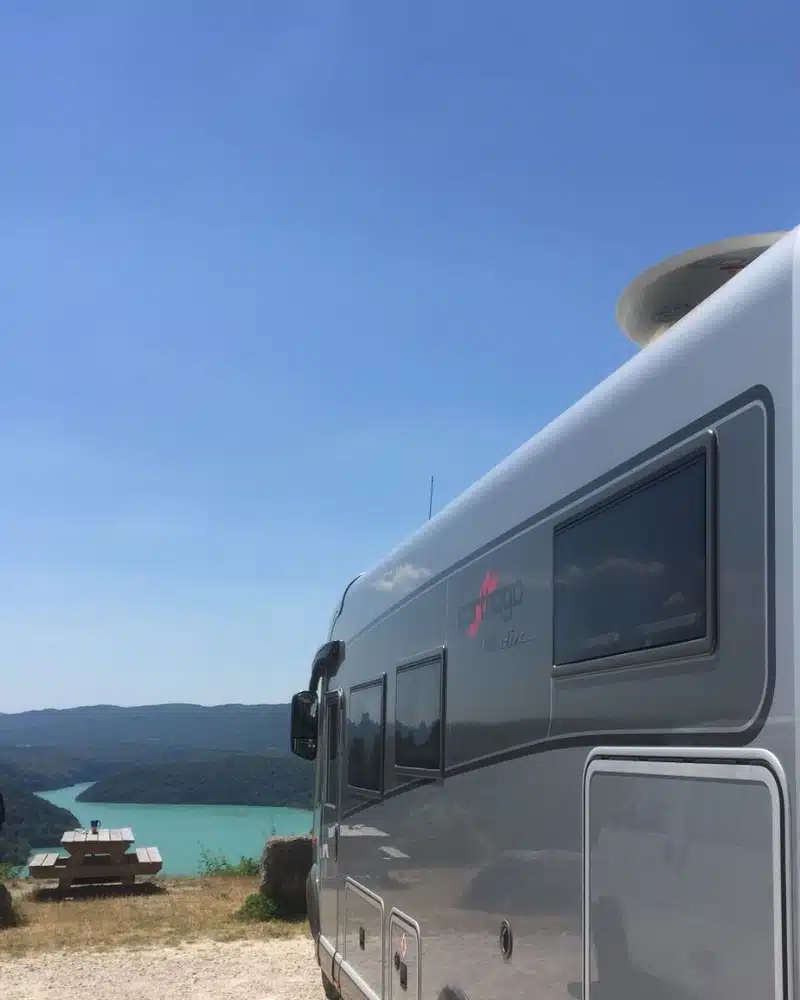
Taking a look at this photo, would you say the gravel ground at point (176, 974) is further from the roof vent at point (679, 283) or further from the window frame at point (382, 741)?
the roof vent at point (679, 283)

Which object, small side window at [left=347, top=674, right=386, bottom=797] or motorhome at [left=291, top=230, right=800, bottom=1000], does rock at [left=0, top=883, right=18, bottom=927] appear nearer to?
small side window at [left=347, top=674, right=386, bottom=797]

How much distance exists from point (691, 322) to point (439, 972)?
2.67 m

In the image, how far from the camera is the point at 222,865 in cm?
1434

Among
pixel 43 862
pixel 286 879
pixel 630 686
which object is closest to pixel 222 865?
pixel 43 862

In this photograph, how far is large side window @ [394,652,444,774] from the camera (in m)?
4.51

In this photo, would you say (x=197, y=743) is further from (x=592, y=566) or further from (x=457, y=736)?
(x=592, y=566)

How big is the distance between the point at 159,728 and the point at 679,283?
16700 millimetres

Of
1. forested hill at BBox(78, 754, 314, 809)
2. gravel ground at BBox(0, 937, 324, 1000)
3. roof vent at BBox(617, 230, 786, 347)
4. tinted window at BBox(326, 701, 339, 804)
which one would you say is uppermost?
roof vent at BBox(617, 230, 786, 347)

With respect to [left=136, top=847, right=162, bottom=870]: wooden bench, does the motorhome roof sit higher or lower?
higher

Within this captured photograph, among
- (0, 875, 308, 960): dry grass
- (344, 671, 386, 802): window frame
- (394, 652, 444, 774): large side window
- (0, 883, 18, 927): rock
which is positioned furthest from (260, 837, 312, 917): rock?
(394, 652, 444, 774): large side window

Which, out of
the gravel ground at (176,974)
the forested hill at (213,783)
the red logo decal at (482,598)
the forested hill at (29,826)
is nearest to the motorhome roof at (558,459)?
the red logo decal at (482,598)

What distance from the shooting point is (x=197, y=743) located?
667 inches

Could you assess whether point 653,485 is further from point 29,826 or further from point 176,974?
point 29,826

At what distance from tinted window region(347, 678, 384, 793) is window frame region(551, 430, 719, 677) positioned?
96.2 inches
